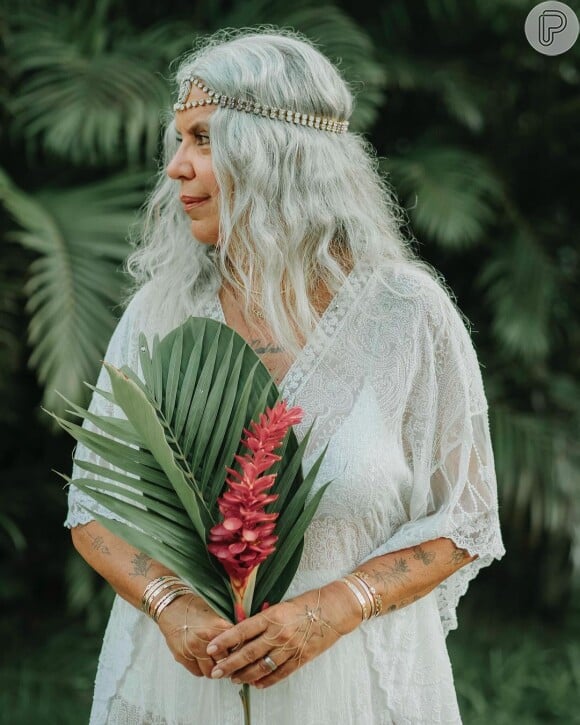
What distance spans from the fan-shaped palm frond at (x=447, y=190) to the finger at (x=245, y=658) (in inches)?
107

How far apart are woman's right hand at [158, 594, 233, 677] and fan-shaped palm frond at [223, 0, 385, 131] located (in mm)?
2613

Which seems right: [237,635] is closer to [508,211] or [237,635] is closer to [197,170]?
[197,170]

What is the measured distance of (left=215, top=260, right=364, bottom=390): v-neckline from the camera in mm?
1889

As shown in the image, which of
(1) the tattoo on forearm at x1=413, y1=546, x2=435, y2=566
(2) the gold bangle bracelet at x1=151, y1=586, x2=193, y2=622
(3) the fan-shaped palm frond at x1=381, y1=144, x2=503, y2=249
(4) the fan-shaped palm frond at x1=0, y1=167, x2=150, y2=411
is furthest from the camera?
(3) the fan-shaped palm frond at x1=381, y1=144, x2=503, y2=249

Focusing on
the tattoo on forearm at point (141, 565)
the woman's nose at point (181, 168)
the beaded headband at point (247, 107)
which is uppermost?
the beaded headband at point (247, 107)

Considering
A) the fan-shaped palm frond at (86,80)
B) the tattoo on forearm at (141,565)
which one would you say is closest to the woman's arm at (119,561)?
the tattoo on forearm at (141,565)

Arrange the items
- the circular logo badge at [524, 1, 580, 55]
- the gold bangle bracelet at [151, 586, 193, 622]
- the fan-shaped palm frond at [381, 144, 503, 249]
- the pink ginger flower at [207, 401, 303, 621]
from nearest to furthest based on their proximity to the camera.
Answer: the pink ginger flower at [207, 401, 303, 621], the gold bangle bracelet at [151, 586, 193, 622], the circular logo badge at [524, 1, 580, 55], the fan-shaped palm frond at [381, 144, 503, 249]

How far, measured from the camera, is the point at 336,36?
13.5ft

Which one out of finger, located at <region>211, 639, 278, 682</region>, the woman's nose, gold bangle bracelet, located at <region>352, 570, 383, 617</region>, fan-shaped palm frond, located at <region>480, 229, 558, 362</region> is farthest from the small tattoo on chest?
fan-shaped palm frond, located at <region>480, 229, 558, 362</region>

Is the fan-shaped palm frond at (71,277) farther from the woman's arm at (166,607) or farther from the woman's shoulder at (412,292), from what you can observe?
the woman's shoulder at (412,292)

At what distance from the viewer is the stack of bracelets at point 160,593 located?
1741 millimetres

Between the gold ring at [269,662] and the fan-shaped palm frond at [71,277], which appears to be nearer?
the gold ring at [269,662]

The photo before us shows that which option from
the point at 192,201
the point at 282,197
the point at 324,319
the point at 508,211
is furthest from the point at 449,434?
the point at 508,211

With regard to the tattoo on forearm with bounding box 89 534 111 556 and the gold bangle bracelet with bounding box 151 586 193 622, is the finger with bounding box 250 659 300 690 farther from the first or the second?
the tattoo on forearm with bounding box 89 534 111 556
